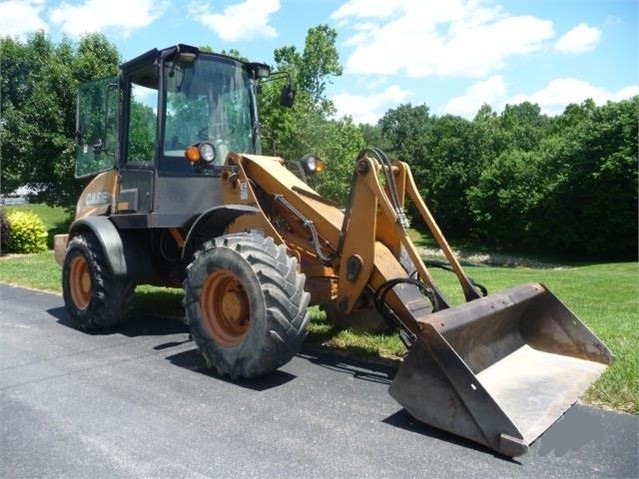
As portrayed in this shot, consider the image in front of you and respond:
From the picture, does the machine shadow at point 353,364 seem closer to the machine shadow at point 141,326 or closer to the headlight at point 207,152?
the machine shadow at point 141,326

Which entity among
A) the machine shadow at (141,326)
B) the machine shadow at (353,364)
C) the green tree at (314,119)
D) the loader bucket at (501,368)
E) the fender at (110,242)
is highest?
the green tree at (314,119)

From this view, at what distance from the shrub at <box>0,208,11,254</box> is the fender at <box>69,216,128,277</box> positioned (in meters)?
12.5

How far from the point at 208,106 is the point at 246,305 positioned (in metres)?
2.51

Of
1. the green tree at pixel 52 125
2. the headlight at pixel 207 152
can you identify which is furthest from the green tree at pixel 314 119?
the headlight at pixel 207 152

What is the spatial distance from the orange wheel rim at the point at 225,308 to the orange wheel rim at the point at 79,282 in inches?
94.7

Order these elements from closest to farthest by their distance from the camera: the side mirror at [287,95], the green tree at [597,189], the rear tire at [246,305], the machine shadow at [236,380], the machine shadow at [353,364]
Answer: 1. the rear tire at [246,305]
2. the machine shadow at [236,380]
3. the machine shadow at [353,364]
4. the side mirror at [287,95]
5. the green tree at [597,189]

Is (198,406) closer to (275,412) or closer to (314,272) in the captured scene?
(275,412)

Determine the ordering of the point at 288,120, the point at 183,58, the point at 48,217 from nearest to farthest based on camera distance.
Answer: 1. the point at 183,58
2. the point at 288,120
3. the point at 48,217

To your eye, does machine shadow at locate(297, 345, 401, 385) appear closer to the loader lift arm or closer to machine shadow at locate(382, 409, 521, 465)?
the loader lift arm

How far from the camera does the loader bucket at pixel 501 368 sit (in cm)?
348

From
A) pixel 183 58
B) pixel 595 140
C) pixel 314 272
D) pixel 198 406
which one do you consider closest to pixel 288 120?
pixel 183 58

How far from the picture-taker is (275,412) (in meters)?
4.09

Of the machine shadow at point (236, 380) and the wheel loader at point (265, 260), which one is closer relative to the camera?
the wheel loader at point (265, 260)

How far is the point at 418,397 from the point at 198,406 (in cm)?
160
